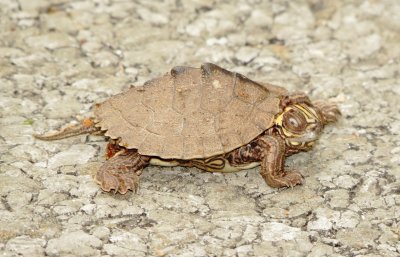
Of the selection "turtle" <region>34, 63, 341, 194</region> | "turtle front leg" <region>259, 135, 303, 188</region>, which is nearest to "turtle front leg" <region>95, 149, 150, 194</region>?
"turtle" <region>34, 63, 341, 194</region>

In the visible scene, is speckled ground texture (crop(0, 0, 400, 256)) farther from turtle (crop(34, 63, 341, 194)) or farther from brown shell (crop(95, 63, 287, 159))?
brown shell (crop(95, 63, 287, 159))

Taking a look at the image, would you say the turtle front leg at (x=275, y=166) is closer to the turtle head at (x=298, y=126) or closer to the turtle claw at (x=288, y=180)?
the turtle claw at (x=288, y=180)

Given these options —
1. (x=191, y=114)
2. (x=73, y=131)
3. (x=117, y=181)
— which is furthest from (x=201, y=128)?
(x=73, y=131)

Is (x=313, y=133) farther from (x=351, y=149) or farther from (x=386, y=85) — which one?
(x=386, y=85)

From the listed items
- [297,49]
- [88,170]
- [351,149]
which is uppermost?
[297,49]

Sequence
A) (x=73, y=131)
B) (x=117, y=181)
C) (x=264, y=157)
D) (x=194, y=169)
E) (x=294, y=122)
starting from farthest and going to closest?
(x=73, y=131) < (x=194, y=169) < (x=294, y=122) < (x=264, y=157) < (x=117, y=181)

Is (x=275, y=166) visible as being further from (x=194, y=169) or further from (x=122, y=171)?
(x=122, y=171)

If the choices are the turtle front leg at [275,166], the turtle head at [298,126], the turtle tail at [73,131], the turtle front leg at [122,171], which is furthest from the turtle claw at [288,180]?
the turtle tail at [73,131]

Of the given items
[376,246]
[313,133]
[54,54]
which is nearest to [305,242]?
[376,246]
